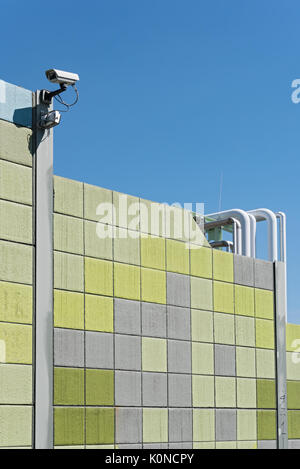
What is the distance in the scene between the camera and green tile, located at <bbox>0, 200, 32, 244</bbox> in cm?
1338

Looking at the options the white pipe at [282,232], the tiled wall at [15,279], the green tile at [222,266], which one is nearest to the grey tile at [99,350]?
the tiled wall at [15,279]

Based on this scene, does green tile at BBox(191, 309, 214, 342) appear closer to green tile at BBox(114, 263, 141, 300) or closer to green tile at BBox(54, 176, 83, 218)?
green tile at BBox(114, 263, 141, 300)

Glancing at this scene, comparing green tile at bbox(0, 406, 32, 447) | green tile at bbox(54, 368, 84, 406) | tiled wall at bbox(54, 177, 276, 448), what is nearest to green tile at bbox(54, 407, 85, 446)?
tiled wall at bbox(54, 177, 276, 448)

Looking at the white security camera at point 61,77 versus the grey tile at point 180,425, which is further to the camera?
the grey tile at point 180,425

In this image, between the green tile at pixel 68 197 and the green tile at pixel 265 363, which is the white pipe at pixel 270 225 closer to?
the green tile at pixel 265 363

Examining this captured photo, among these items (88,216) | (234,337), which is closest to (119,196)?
(88,216)

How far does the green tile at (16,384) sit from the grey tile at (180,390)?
161 inches

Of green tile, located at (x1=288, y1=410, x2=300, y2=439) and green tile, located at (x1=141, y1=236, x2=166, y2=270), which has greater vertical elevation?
green tile, located at (x1=141, y1=236, x2=166, y2=270)

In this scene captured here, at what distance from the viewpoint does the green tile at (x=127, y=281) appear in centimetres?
1564

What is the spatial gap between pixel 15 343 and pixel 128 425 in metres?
3.50

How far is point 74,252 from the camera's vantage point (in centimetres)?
1475

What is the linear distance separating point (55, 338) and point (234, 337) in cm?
589

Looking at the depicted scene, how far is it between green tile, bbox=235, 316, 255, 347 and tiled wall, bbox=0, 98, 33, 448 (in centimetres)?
667
